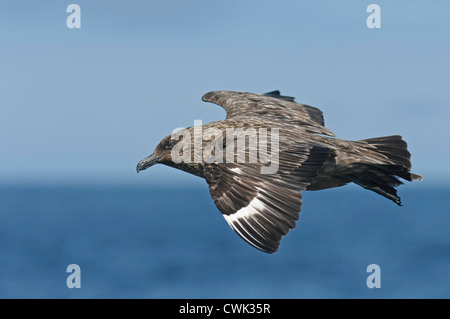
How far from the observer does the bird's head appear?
313 inches

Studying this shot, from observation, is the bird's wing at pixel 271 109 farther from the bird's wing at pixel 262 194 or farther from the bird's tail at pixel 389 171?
the bird's wing at pixel 262 194

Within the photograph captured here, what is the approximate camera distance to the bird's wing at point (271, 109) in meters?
8.83

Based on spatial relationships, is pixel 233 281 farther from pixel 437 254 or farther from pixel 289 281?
→ pixel 437 254

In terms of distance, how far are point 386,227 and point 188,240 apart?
2491 cm

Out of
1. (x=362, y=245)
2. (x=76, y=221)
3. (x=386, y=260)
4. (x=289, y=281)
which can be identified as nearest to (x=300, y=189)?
(x=289, y=281)

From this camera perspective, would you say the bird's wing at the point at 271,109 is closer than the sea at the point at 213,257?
Yes

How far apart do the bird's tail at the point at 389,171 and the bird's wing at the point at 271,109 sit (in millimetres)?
693

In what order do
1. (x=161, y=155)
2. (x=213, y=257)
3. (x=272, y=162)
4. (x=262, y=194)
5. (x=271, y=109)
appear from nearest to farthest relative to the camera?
(x=262, y=194) → (x=272, y=162) → (x=161, y=155) → (x=271, y=109) → (x=213, y=257)

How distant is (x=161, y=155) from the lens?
801 cm

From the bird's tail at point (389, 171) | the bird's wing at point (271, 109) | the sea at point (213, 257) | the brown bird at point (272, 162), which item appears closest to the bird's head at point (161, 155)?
the brown bird at point (272, 162)

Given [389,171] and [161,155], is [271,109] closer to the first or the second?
[161,155]

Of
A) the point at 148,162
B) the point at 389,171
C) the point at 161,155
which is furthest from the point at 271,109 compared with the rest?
the point at 389,171

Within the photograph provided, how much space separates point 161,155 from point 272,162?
5.60 feet

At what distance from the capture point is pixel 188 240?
73250 mm
